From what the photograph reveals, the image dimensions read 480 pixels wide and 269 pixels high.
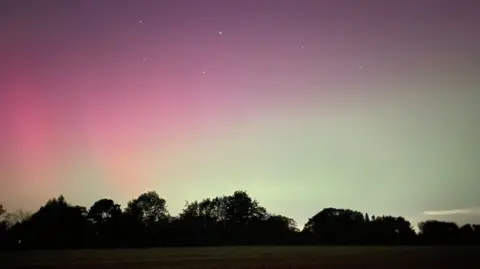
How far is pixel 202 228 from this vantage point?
130 m

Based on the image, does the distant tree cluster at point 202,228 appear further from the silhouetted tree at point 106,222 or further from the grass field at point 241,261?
the grass field at point 241,261

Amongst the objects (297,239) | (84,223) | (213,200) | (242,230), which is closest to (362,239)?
(297,239)

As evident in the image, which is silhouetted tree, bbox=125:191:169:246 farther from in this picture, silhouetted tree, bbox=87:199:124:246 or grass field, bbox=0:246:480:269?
grass field, bbox=0:246:480:269

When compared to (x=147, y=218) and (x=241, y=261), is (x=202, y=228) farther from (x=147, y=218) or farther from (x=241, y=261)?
(x=241, y=261)

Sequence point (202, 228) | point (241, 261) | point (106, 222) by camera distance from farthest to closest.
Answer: point (202, 228)
point (106, 222)
point (241, 261)

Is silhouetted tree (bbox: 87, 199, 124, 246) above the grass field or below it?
above

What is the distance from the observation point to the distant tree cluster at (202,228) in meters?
98.8

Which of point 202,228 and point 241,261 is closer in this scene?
point 241,261

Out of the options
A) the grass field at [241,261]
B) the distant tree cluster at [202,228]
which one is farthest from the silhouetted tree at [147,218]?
the grass field at [241,261]

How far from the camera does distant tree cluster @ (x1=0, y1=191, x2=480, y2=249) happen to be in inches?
3890

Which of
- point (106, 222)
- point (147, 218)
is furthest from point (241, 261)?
point (147, 218)

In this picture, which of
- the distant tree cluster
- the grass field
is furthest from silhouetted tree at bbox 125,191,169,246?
the grass field

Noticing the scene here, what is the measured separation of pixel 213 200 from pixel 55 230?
67.0m

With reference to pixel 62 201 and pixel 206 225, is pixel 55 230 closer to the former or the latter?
pixel 62 201
